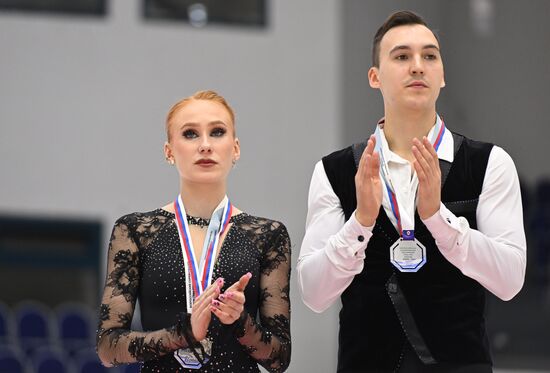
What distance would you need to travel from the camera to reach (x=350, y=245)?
10.6ft

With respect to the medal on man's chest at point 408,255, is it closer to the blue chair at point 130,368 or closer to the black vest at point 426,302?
the black vest at point 426,302

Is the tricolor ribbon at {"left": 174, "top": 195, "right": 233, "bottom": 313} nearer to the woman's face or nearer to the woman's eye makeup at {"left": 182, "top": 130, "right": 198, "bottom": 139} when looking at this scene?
the woman's face

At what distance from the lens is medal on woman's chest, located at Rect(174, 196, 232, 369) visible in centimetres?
324

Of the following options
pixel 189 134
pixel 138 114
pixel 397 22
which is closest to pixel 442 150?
pixel 397 22

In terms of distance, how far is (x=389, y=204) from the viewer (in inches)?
134

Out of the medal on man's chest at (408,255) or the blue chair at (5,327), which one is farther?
the blue chair at (5,327)

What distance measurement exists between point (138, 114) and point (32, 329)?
2.61 meters

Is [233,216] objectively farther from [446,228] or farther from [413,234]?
[446,228]

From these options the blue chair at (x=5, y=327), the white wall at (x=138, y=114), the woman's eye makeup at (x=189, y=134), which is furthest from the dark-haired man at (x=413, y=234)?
the white wall at (x=138, y=114)

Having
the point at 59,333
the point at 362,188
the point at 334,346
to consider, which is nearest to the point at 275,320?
Result: the point at 362,188

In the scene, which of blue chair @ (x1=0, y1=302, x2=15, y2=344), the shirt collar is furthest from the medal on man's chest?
blue chair @ (x1=0, y1=302, x2=15, y2=344)

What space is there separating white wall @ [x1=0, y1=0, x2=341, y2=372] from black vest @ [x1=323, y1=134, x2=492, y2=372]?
819 cm

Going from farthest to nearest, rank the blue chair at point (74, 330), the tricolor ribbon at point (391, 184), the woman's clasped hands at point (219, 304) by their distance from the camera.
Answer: the blue chair at point (74, 330)
the tricolor ribbon at point (391, 184)
the woman's clasped hands at point (219, 304)

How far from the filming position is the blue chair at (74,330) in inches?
422
